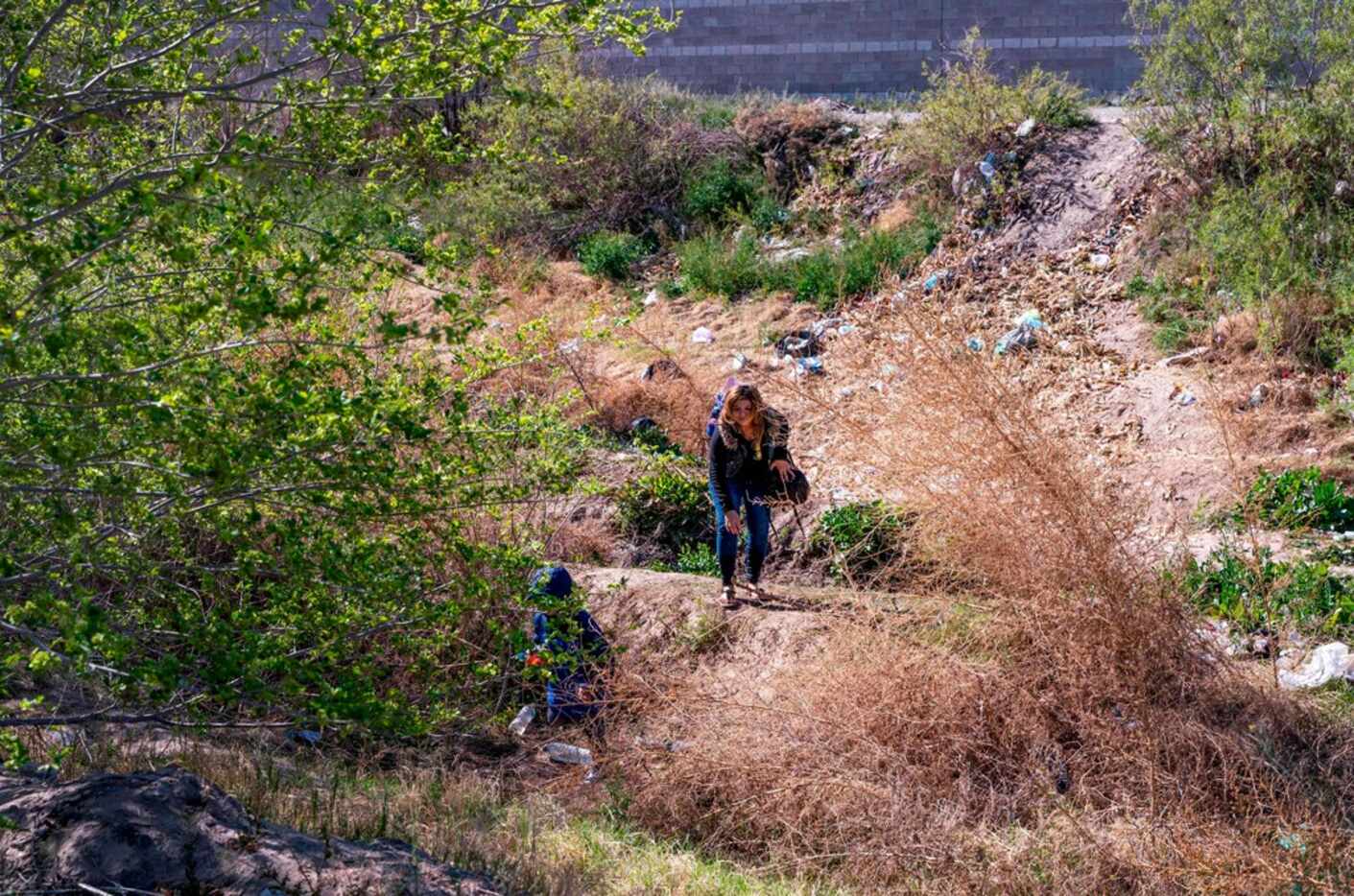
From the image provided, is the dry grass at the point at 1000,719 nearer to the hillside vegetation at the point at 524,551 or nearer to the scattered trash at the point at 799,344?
the hillside vegetation at the point at 524,551

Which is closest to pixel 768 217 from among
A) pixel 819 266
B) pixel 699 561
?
pixel 819 266

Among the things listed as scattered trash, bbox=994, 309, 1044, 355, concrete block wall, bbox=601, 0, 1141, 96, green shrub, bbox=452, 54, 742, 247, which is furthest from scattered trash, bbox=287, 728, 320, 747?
concrete block wall, bbox=601, 0, 1141, 96

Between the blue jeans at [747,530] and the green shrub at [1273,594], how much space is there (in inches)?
89.4

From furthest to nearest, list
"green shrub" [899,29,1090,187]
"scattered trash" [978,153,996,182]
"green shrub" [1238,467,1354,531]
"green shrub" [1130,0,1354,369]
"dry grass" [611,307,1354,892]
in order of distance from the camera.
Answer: "green shrub" [899,29,1090,187]
"scattered trash" [978,153,996,182]
"green shrub" [1130,0,1354,369]
"green shrub" [1238,467,1354,531]
"dry grass" [611,307,1354,892]

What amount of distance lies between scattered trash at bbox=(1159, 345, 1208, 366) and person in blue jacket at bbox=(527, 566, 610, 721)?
618 centimetres

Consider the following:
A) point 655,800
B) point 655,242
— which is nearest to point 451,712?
point 655,800

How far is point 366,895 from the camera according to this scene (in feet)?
14.5

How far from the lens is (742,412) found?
286 inches

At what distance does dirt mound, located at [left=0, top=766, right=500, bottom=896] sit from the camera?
415cm

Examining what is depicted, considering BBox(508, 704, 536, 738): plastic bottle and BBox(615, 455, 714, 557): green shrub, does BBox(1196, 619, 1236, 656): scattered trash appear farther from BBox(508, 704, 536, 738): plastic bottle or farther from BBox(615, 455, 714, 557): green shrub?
BBox(615, 455, 714, 557): green shrub

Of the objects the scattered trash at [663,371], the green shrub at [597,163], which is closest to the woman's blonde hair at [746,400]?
the scattered trash at [663,371]

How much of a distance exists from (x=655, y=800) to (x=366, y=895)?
2.25 m

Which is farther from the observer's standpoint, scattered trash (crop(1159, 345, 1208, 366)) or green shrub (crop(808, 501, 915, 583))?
scattered trash (crop(1159, 345, 1208, 366))

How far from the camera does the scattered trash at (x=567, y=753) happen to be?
6.89 metres
